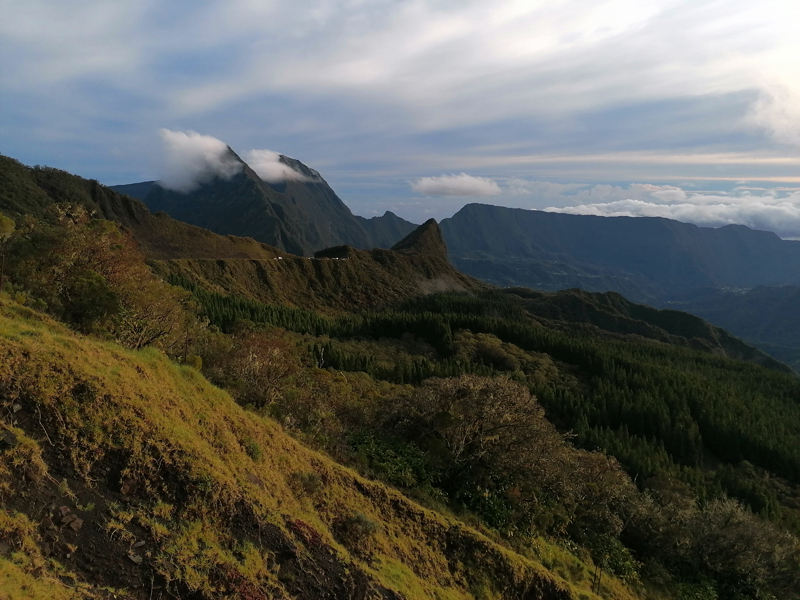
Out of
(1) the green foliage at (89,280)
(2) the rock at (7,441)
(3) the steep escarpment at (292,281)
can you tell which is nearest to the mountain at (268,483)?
(2) the rock at (7,441)

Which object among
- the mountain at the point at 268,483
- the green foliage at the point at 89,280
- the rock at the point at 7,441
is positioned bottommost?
the mountain at the point at 268,483

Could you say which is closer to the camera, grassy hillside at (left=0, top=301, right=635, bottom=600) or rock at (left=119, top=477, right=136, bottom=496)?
grassy hillside at (left=0, top=301, right=635, bottom=600)

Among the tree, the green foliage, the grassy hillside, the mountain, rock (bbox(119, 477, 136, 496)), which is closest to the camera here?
the grassy hillside

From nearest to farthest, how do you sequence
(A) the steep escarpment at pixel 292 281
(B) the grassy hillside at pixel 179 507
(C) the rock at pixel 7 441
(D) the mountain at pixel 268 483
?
(B) the grassy hillside at pixel 179 507 → (C) the rock at pixel 7 441 → (D) the mountain at pixel 268 483 → (A) the steep escarpment at pixel 292 281

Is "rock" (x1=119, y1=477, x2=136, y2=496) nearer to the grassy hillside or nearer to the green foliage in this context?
the grassy hillside

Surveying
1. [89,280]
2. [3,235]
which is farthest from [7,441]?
[3,235]

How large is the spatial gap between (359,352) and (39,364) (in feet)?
302

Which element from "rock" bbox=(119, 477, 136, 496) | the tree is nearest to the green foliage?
the tree

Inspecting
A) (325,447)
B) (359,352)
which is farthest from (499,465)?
(359,352)

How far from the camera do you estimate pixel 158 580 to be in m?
10.3

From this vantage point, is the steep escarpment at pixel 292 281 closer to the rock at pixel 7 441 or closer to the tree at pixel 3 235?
the tree at pixel 3 235

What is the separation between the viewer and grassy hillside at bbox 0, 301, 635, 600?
1020 cm

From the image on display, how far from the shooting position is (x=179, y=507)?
12.1 metres

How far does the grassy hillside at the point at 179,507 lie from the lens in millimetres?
10203
